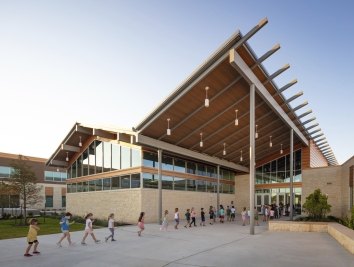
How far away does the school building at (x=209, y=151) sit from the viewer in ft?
62.4

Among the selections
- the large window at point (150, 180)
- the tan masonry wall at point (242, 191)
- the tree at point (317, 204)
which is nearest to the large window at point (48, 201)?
the tan masonry wall at point (242, 191)

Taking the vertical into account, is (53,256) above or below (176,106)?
below

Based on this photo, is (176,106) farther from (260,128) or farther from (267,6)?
(260,128)

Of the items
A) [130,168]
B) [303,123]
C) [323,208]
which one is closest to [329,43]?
[323,208]

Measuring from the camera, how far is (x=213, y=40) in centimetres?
1770

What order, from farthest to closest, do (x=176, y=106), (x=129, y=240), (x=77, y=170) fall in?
(x=77, y=170) < (x=176, y=106) < (x=129, y=240)

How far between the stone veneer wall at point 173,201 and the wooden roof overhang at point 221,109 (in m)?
4.10

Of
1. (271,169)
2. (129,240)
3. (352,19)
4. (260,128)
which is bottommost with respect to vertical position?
(129,240)

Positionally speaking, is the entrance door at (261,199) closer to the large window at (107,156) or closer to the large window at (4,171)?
the large window at (107,156)

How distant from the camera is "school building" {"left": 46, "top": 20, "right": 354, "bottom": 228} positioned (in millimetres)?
19016

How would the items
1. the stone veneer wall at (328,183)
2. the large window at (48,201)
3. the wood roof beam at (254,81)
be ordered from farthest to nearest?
1. the large window at (48,201)
2. the stone veneer wall at (328,183)
3. the wood roof beam at (254,81)

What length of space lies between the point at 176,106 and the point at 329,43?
9.30m

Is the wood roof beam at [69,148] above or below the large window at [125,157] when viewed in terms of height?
above

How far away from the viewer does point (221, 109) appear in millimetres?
22219
